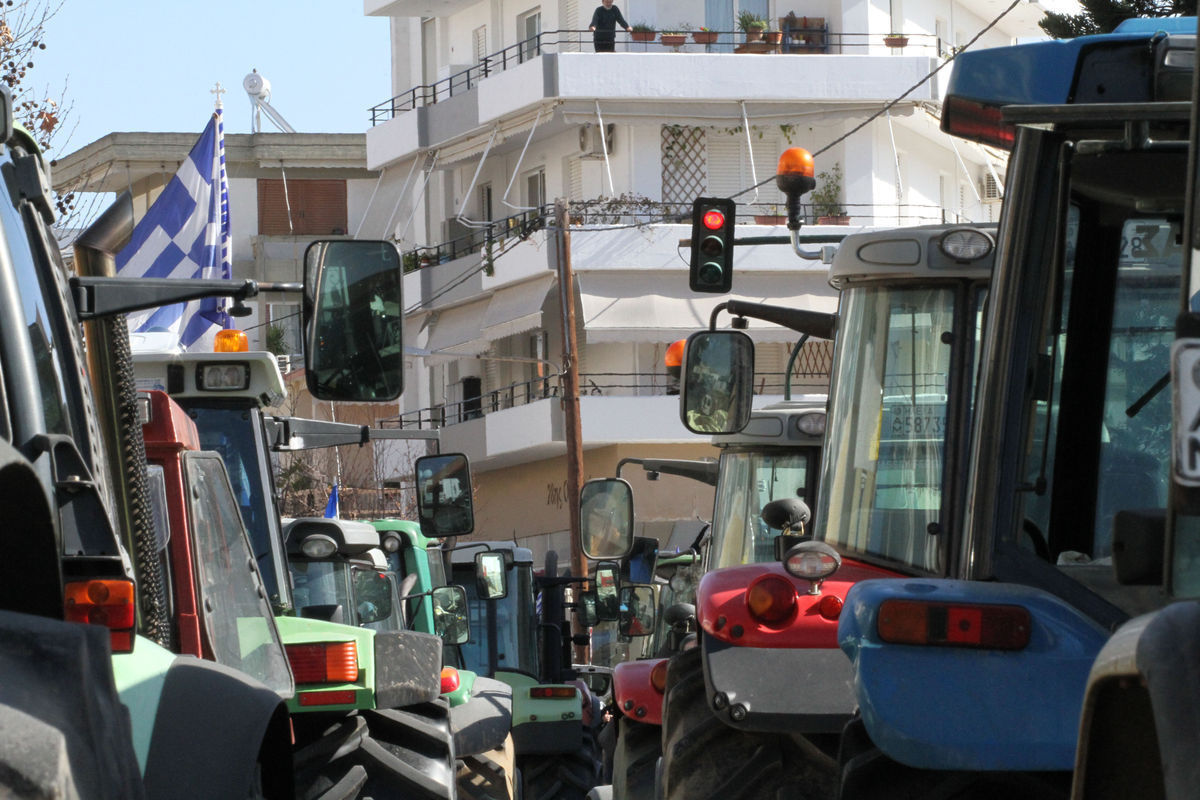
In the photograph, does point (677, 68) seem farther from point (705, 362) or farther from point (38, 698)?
point (38, 698)

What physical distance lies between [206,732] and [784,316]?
384cm

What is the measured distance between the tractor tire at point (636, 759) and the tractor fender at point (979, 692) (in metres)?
3.86

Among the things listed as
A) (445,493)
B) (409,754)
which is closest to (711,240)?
(445,493)

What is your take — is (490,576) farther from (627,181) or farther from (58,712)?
(627,181)

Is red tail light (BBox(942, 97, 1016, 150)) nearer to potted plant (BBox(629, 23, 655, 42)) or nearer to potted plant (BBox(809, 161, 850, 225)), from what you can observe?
potted plant (BBox(809, 161, 850, 225))

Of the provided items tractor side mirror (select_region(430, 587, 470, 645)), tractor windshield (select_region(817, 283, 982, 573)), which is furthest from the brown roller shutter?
tractor windshield (select_region(817, 283, 982, 573))

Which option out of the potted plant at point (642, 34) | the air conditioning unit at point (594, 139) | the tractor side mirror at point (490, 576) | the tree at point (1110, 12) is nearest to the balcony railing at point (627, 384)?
the air conditioning unit at point (594, 139)

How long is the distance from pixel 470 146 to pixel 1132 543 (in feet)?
136

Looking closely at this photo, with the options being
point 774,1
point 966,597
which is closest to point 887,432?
point 966,597

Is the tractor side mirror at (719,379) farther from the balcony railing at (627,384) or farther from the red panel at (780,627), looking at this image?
the balcony railing at (627,384)

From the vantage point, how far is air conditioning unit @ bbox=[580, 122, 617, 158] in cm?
4100

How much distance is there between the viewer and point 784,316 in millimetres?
7164

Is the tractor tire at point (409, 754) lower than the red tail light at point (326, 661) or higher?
lower

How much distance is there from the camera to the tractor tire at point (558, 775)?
1169cm
